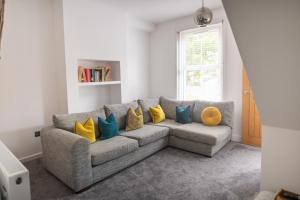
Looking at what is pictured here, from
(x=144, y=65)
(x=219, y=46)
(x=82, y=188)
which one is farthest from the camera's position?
(x=144, y=65)

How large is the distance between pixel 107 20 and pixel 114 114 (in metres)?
1.79

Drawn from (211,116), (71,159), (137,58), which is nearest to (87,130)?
(71,159)

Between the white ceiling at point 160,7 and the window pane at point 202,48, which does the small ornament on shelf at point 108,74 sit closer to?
the white ceiling at point 160,7

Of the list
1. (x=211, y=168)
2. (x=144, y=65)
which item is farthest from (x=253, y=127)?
(x=144, y=65)

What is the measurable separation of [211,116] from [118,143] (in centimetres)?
178

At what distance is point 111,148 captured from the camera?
260 centimetres

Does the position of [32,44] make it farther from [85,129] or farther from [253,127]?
[253,127]

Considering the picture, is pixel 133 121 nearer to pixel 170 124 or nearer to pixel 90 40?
pixel 170 124

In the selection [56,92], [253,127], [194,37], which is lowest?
[253,127]

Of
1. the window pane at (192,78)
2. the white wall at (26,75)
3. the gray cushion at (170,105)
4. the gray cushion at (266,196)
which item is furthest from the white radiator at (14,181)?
the window pane at (192,78)

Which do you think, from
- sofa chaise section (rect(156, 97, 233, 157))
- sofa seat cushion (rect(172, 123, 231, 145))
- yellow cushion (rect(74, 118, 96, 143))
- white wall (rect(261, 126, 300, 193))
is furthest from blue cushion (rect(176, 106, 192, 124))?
white wall (rect(261, 126, 300, 193))

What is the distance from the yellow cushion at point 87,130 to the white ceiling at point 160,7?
2.15 m

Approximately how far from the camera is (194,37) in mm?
4441

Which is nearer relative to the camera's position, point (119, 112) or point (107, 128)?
point (107, 128)
